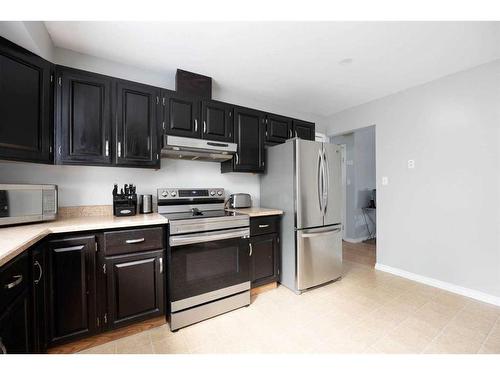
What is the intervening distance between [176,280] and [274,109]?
2694mm

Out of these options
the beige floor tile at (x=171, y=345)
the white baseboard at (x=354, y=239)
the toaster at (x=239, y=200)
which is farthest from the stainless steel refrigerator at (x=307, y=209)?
the white baseboard at (x=354, y=239)

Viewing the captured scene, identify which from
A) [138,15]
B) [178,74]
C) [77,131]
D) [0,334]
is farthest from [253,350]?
[178,74]

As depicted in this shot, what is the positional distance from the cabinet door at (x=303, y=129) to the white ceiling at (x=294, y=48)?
1.69 ft

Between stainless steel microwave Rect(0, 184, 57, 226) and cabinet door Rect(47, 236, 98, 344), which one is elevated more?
stainless steel microwave Rect(0, 184, 57, 226)

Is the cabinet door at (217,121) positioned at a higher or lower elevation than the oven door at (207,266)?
higher

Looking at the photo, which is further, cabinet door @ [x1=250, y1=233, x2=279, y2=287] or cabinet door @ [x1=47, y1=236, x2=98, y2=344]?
cabinet door @ [x1=250, y1=233, x2=279, y2=287]

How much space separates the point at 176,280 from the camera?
1.74 m

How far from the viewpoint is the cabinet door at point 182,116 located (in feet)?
6.82

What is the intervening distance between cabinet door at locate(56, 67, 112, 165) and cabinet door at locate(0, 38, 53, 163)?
0.07m

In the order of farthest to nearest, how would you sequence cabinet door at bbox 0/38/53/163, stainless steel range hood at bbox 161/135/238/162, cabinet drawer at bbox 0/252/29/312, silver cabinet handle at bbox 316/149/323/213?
silver cabinet handle at bbox 316/149/323/213, stainless steel range hood at bbox 161/135/238/162, cabinet door at bbox 0/38/53/163, cabinet drawer at bbox 0/252/29/312

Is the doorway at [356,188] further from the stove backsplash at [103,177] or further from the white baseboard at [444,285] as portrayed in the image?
the stove backsplash at [103,177]

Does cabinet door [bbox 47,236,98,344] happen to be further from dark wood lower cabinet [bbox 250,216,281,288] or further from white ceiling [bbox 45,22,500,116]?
white ceiling [bbox 45,22,500,116]

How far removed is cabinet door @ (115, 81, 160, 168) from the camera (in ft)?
6.14

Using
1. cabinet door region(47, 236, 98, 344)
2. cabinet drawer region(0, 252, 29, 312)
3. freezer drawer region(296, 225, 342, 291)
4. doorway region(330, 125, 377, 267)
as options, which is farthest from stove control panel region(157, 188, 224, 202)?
doorway region(330, 125, 377, 267)
